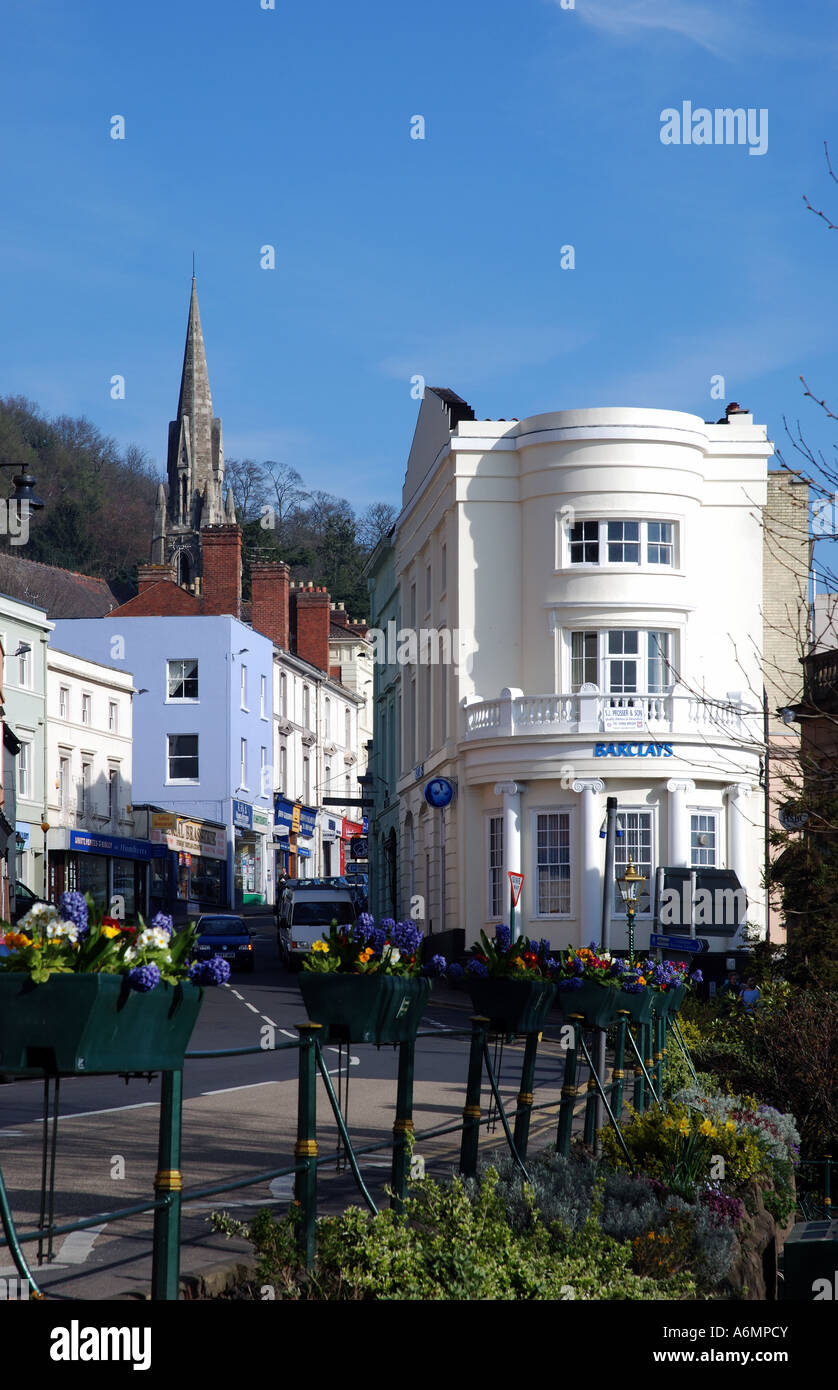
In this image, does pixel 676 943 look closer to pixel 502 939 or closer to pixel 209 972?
pixel 502 939

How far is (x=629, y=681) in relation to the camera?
120 feet

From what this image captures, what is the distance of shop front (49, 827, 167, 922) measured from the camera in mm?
51062

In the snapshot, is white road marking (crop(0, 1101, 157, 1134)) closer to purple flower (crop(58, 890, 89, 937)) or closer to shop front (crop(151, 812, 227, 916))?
purple flower (crop(58, 890, 89, 937))

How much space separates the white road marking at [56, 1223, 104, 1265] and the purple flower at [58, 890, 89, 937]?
2.24 m

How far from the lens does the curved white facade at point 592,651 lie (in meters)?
35.3

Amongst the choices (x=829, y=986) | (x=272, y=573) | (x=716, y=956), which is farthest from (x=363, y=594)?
(x=829, y=986)

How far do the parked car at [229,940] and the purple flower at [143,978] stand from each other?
33421mm

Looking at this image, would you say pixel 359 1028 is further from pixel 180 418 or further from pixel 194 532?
pixel 180 418

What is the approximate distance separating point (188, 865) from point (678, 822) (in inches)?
1113

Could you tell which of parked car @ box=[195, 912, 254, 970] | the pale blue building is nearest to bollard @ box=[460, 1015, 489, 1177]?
parked car @ box=[195, 912, 254, 970]

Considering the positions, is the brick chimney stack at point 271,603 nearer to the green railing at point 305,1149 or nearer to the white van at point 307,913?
the white van at point 307,913

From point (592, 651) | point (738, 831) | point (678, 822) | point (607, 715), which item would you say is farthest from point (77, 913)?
point (592, 651)

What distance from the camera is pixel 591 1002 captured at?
11.0 m
